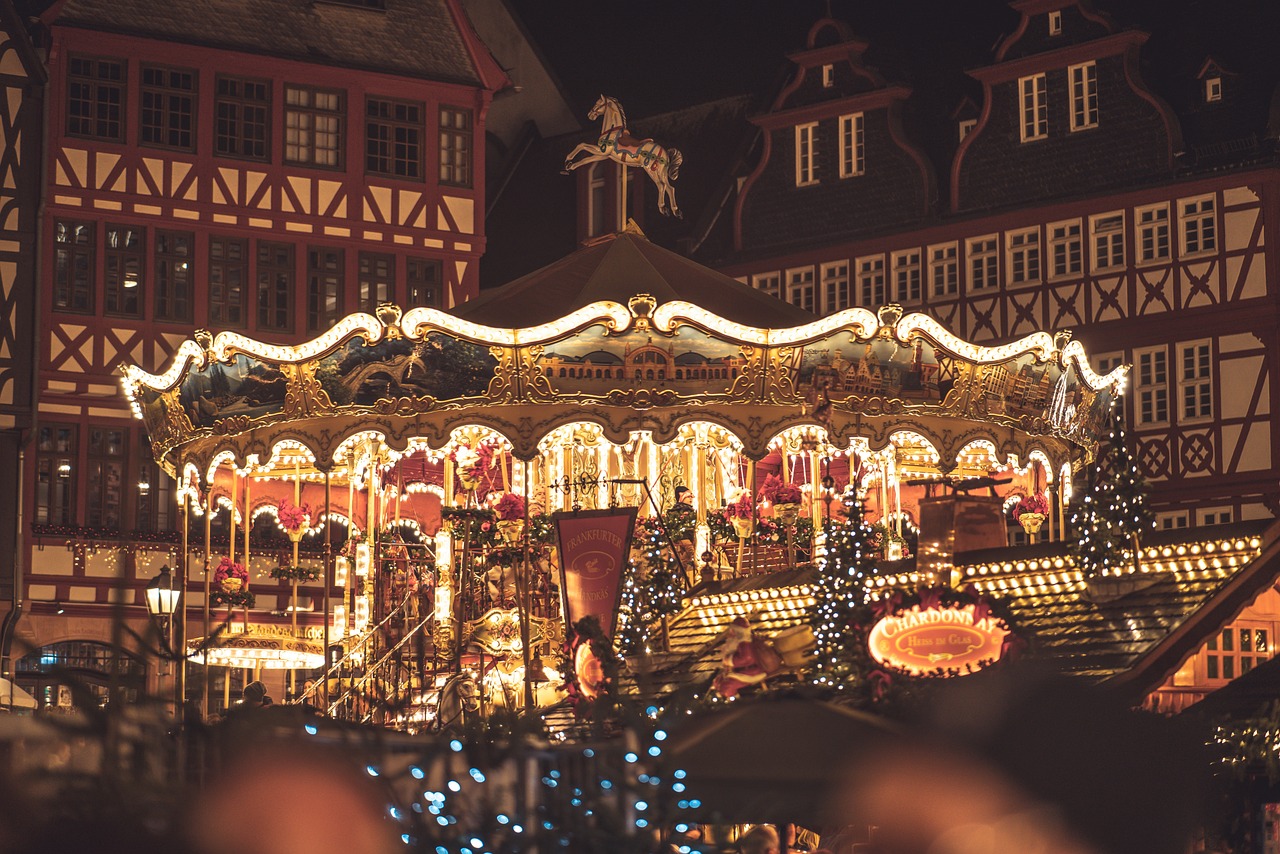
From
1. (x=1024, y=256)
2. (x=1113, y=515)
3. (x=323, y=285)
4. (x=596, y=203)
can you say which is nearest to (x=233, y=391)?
(x=596, y=203)

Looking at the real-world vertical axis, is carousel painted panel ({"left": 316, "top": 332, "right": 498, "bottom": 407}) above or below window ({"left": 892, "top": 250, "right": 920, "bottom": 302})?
below

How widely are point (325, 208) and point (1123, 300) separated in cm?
1116

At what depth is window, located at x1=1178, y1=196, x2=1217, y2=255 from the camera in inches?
1171

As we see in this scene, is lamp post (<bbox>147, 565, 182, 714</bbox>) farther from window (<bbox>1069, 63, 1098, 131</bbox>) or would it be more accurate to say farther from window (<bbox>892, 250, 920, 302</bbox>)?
window (<bbox>1069, 63, 1098, 131</bbox>)

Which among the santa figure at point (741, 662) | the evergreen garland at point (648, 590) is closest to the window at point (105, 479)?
the evergreen garland at point (648, 590)

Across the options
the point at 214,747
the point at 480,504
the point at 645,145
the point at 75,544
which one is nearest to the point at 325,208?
the point at 75,544

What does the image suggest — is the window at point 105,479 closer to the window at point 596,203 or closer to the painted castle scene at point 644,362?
the window at point 596,203

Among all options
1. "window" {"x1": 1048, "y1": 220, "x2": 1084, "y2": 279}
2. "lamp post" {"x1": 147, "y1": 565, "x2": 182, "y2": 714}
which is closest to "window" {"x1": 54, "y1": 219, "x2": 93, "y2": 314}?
"lamp post" {"x1": 147, "y1": 565, "x2": 182, "y2": 714}

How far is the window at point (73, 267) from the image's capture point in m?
29.9

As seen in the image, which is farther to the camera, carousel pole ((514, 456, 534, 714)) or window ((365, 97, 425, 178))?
window ((365, 97, 425, 178))

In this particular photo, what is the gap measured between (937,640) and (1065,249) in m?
17.0

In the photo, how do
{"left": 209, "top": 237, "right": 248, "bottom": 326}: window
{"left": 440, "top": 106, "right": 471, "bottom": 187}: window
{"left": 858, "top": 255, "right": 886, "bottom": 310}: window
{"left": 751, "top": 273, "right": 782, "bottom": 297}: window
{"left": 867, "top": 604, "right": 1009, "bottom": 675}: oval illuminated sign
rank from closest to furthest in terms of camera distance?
{"left": 867, "top": 604, "right": 1009, "bottom": 675}: oval illuminated sign < {"left": 209, "top": 237, "right": 248, "bottom": 326}: window < {"left": 440, "top": 106, "right": 471, "bottom": 187}: window < {"left": 858, "top": 255, "right": 886, "bottom": 310}: window < {"left": 751, "top": 273, "right": 782, "bottom": 297}: window

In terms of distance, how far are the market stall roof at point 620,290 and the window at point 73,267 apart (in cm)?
1245

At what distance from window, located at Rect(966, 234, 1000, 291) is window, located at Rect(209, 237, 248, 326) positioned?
10322 mm
